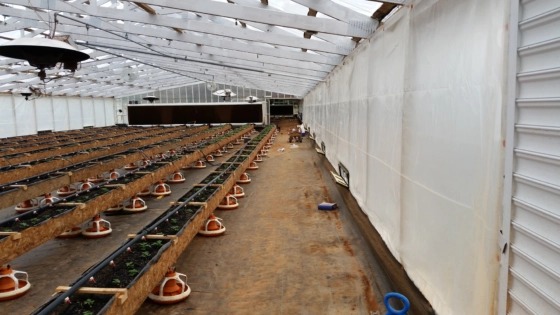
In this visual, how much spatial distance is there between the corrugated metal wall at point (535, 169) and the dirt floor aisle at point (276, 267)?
2.14 meters

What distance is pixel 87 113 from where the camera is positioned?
2970cm

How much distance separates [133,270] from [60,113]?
86.5ft

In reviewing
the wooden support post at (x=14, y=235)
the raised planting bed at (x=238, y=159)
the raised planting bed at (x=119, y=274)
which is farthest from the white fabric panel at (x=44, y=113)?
the raised planting bed at (x=119, y=274)

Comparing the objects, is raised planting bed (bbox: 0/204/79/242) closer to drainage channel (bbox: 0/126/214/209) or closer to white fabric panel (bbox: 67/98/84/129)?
drainage channel (bbox: 0/126/214/209)

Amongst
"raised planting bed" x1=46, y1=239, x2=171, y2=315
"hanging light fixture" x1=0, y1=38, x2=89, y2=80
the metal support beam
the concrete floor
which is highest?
the metal support beam

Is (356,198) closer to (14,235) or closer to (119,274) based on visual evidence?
(119,274)

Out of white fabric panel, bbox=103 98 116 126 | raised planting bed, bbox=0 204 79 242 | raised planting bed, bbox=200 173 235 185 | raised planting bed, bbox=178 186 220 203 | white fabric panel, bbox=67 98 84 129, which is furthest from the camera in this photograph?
white fabric panel, bbox=103 98 116 126

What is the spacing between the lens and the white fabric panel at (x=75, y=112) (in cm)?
2747

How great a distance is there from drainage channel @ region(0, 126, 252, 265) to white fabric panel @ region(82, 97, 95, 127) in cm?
2335

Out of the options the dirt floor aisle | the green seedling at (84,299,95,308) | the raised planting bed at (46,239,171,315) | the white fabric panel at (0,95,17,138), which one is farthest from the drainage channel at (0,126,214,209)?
the white fabric panel at (0,95,17,138)

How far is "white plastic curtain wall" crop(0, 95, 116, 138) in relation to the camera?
2163cm

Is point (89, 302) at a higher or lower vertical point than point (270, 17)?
lower

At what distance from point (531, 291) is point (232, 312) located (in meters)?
2.83

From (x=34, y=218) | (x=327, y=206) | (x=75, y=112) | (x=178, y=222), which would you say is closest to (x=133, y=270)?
(x=178, y=222)
